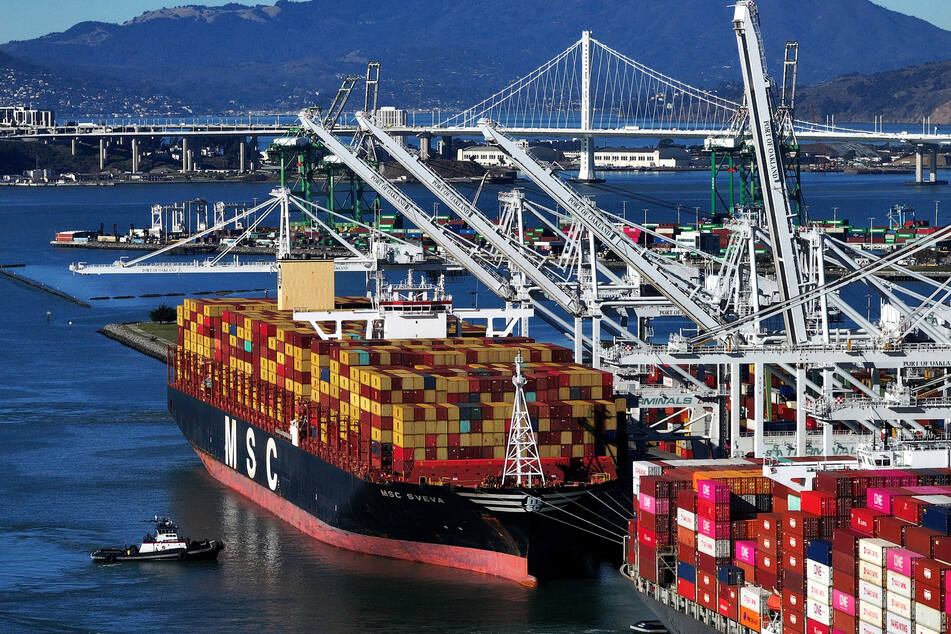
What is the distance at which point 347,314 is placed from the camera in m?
33.5

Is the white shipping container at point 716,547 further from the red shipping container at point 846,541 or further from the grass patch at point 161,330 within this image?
the grass patch at point 161,330

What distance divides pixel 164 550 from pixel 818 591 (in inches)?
509

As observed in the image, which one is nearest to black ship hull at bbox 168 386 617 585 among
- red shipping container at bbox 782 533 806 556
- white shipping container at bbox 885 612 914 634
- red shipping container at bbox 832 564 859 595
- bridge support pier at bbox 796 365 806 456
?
bridge support pier at bbox 796 365 806 456

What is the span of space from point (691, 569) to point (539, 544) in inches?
206

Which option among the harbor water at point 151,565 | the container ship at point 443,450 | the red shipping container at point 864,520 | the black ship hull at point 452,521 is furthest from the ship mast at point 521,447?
the red shipping container at point 864,520

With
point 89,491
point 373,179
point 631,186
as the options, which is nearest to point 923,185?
point 631,186

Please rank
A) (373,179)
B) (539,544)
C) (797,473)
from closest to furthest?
(797,473) → (539,544) → (373,179)

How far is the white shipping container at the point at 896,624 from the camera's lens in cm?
1776

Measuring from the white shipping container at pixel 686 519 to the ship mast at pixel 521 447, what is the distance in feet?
14.0

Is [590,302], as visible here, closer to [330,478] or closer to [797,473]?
[330,478]

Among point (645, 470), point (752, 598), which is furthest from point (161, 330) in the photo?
point (752, 598)

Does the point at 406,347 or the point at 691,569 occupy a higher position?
the point at 406,347

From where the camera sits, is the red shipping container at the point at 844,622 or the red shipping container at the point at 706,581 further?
the red shipping container at the point at 706,581

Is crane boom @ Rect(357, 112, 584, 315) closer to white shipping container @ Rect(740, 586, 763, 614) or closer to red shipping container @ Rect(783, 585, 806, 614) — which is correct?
white shipping container @ Rect(740, 586, 763, 614)
